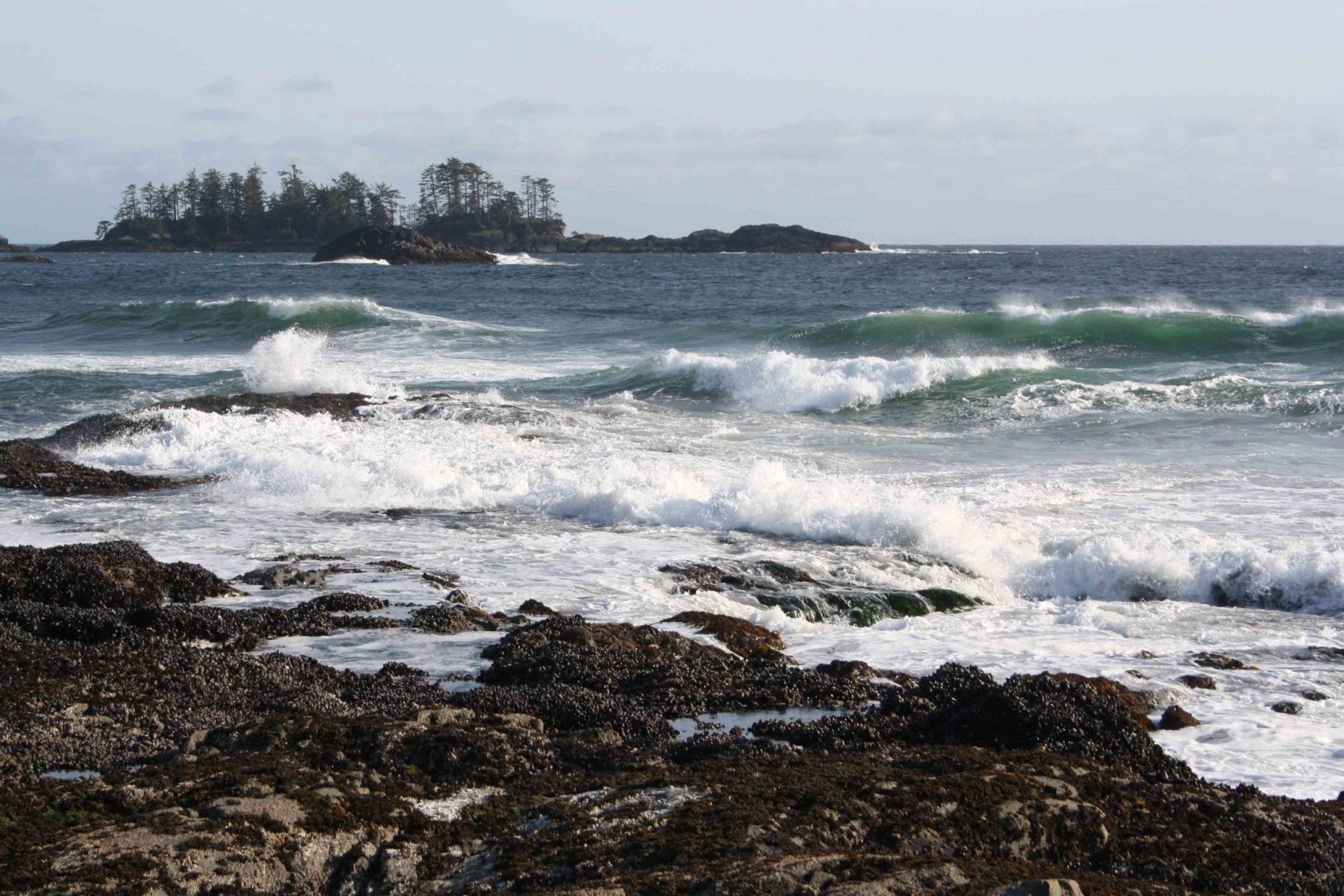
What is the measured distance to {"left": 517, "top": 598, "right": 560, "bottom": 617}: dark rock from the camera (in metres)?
8.18

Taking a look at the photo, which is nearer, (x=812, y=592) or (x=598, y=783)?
(x=598, y=783)

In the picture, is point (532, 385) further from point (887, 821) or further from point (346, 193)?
point (346, 193)

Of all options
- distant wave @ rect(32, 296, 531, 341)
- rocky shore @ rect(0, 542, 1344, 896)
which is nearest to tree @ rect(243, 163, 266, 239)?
distant wave @ rect(32, 296, 531, 341)

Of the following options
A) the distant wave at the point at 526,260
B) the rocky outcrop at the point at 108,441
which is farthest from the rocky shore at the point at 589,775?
the distant wave at the point at 526,260

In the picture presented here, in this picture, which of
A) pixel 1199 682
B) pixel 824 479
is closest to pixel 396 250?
pixel 824 479

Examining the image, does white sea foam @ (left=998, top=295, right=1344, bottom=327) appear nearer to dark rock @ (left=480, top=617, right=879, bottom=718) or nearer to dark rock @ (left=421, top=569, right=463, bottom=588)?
dark rock @ (left=421, top=569, right=463, bottom=588)

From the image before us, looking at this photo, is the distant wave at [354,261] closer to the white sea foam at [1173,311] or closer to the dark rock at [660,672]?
the white sea foam at [1173,311]

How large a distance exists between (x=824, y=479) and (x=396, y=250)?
78363mm

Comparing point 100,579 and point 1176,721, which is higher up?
point 100,579

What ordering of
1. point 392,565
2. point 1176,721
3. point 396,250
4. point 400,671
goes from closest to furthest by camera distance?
point 1176,721
point 400,671
point 392,565
point 396,250

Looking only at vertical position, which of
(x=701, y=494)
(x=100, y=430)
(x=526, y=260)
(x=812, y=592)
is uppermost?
(x=526, y=260)

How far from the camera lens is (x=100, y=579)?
8.16 m

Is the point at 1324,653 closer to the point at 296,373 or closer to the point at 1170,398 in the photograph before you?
the point at 1170,398

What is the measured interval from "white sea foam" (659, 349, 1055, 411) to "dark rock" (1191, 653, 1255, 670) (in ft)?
44.8
